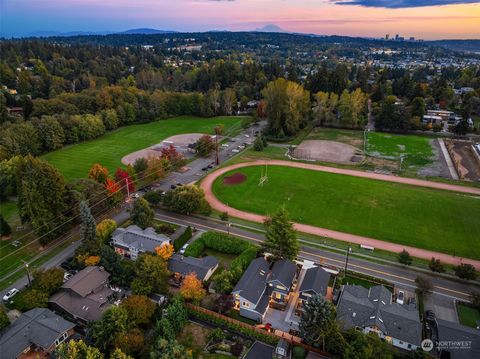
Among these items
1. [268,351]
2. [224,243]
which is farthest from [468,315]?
[224,243]

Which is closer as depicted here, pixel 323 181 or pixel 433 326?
pixel 433 326

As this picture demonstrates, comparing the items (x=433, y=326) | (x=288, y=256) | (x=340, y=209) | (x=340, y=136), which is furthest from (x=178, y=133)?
(x=433, y=326)

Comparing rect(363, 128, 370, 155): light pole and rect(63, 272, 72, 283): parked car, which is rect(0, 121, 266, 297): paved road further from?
rect(363, 128, 370, 155): light pole

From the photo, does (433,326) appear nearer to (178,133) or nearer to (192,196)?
(192,196)

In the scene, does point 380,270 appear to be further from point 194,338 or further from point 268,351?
point 194,338

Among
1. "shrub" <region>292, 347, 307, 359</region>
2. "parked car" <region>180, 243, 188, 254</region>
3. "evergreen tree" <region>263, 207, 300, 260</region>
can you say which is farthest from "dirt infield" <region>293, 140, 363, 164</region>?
"shrub" <region>292, 347, 307, 359</region>

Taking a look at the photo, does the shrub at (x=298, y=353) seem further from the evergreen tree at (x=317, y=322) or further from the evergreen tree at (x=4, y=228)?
the evergreen tree at (x=4, y=228)
